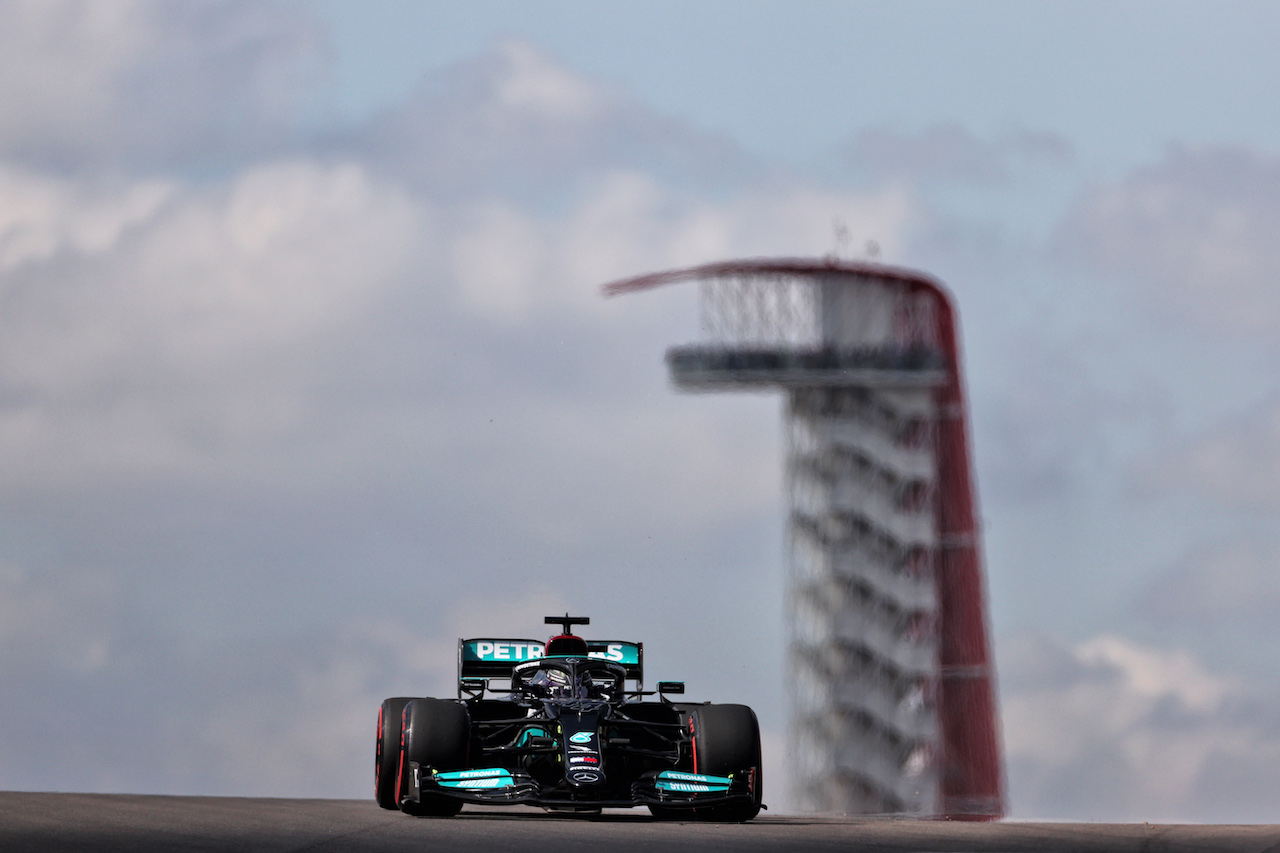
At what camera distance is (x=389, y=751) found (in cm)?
2300

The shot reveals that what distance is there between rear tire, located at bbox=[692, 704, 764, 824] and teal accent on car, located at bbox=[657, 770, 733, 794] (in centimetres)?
16

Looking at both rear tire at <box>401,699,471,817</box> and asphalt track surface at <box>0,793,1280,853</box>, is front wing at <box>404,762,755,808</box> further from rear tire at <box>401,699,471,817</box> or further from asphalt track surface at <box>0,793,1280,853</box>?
asphalt track surface at <box>0,793,1280,853</box>

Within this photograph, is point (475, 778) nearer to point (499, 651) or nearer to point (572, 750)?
point (572, 750)

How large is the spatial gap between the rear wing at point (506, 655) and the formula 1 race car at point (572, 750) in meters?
0.85

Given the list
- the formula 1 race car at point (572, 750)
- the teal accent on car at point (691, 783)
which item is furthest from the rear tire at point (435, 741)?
the teal accent on car at point (691, 783)

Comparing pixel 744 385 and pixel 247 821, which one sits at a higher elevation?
pixel 744 385

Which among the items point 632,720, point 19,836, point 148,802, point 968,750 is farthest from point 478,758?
point 968,750

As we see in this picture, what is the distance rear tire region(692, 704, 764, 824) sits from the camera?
2308 cm

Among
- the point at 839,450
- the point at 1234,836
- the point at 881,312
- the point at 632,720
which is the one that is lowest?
the point at 1234,836

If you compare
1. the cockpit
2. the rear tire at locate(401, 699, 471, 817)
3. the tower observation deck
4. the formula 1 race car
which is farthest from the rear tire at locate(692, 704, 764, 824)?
the tower observation deck

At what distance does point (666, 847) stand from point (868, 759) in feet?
241

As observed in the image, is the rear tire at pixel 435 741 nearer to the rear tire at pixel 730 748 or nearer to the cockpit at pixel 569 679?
the cockpit at pixel 569 679

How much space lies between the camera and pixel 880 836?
20.5 meters

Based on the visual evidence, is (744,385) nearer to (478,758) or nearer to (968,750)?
(968,750)
